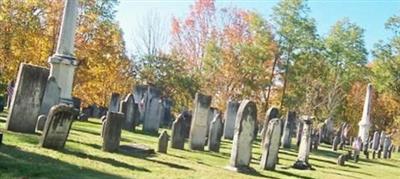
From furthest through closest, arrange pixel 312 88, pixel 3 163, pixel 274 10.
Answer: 1. pixel 312 88
2. pixel 274 10
3. pixel 3 163

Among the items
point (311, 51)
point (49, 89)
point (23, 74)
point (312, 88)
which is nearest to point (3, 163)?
point (23, 74)

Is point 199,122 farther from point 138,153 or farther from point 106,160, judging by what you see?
point 106,160

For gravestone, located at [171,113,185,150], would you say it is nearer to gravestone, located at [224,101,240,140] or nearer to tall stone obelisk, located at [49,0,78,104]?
tall stone obelisk, located at [49,0,78,104]

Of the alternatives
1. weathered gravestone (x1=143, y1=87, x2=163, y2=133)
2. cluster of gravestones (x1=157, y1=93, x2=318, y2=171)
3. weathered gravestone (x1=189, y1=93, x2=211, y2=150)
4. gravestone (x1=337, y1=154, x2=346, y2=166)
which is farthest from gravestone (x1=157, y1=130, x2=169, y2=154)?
weathered gravestone (x1=143, y1=87, x2=163, y2=133)

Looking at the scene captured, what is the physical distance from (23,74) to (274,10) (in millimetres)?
33482

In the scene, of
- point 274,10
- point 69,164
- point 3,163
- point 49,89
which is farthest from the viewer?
point 274,10

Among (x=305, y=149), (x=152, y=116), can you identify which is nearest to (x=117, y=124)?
(x=305, y=149)

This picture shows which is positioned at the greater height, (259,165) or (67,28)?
(67,28)

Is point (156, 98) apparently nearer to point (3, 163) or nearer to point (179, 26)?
point (3, 163)

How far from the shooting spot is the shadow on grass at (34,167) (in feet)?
32.7

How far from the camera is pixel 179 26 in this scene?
5716 cm

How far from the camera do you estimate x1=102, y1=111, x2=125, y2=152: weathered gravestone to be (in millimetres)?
15320

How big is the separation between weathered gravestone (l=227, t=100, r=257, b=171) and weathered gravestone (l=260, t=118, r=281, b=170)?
1.38 m

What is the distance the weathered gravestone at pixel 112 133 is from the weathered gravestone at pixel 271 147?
14.9 ft
